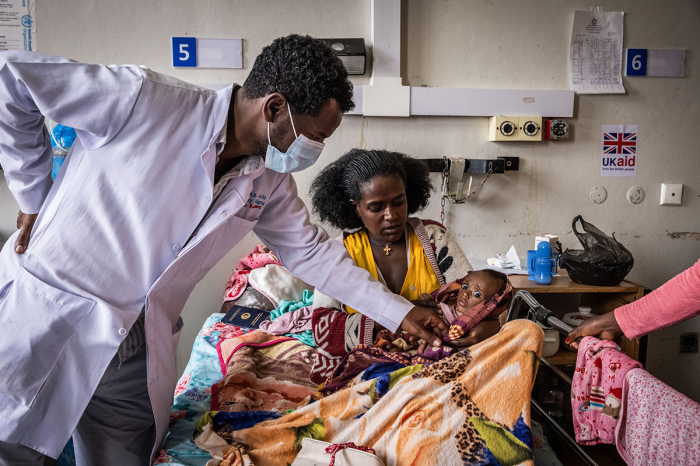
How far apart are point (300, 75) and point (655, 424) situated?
1278 millimetres

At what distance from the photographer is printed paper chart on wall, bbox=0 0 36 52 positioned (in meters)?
3.00

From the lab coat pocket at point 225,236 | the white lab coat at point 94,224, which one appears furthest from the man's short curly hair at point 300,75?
the lab coat pocket at point 225,236

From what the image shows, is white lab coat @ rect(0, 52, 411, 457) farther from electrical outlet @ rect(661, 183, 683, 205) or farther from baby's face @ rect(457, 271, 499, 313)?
electrical outlet @ rect(661, 183, 683, 205)

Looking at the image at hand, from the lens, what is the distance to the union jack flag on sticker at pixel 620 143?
3.41 m

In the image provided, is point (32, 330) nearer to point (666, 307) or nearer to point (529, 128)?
point (666, 307)

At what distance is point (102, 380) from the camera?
1.40 m

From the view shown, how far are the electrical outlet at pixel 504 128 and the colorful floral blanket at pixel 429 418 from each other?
207 cm

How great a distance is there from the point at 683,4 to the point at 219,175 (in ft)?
11.6

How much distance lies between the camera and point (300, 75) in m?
1.37

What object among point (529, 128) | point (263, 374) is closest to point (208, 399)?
point (263, 374)

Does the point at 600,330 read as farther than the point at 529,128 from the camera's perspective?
No

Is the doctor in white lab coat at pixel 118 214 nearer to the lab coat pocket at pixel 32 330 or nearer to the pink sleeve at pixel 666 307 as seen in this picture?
the lab coat pocket at pixel 32 330

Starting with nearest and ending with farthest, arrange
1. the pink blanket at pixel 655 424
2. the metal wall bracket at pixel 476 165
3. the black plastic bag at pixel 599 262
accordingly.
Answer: the pink blanket at pixel 655 424 < the black plastic bag at pixel 599 262 < the metal wall bracket at pixel 476 165

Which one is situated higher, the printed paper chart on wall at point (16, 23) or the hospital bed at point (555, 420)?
the printed paper chart on wall at point (16, 23)
